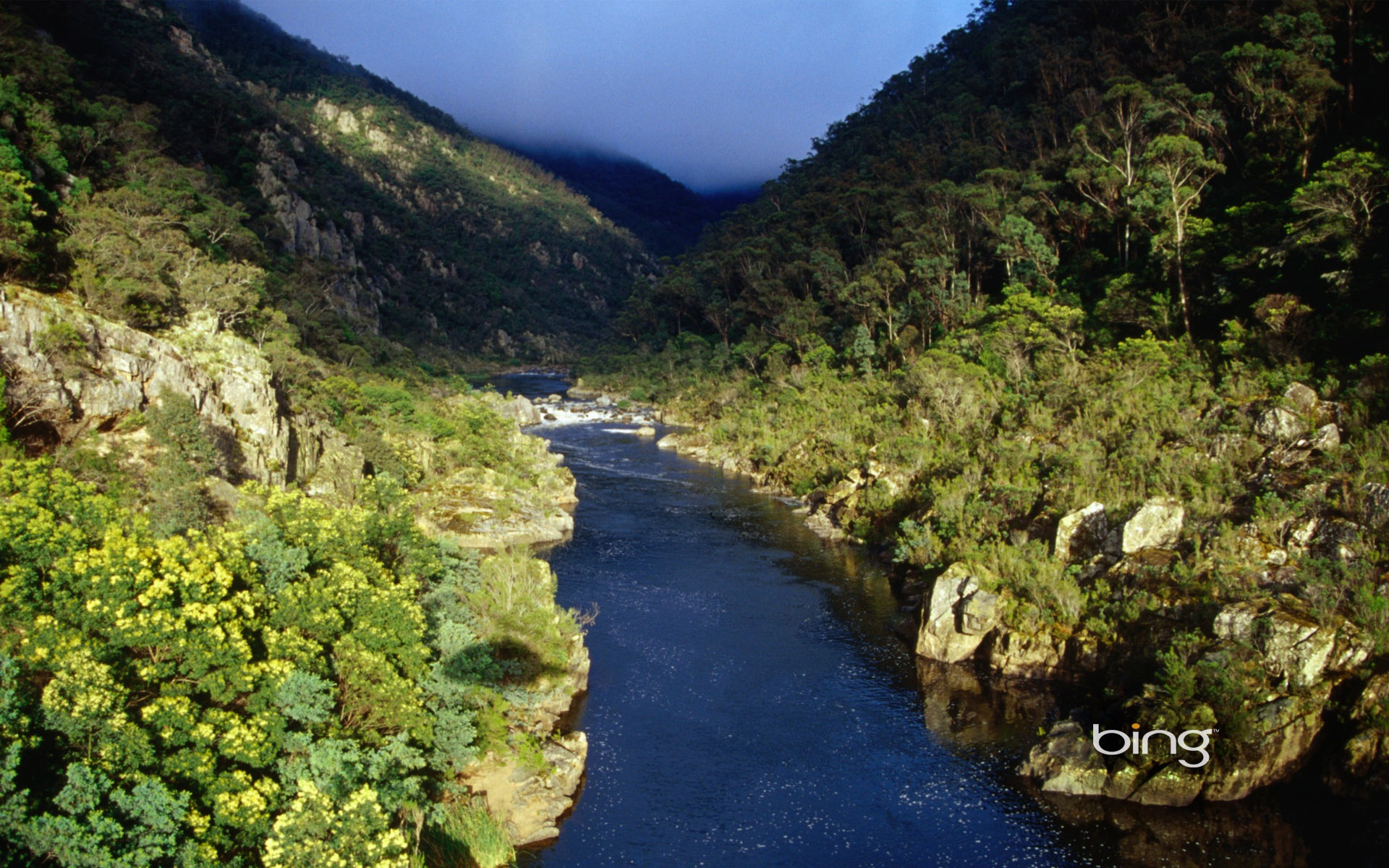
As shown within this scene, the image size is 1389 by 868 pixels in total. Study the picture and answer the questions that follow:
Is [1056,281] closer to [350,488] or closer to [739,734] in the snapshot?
[739,734]

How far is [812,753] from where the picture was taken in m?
23.8

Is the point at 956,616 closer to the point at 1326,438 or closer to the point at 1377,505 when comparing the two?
the point at 1377,505

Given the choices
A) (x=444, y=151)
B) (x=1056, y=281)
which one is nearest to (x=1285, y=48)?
(x=1056, y=281)

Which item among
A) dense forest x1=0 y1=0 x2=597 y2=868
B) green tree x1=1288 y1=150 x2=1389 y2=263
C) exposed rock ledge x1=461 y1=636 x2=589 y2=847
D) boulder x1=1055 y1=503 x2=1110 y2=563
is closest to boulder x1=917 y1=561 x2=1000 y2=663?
boulder x1=1055 y1=503 x2=1110 y2=563

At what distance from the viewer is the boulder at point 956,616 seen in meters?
29.5

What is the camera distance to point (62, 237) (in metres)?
29.6

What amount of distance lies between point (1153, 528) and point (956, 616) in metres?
7.51

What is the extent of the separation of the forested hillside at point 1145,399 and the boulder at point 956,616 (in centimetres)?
9

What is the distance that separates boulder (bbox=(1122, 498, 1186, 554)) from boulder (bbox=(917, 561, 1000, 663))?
504 centimetres

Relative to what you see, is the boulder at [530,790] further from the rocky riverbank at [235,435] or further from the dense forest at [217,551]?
the dense forest at [217,551]

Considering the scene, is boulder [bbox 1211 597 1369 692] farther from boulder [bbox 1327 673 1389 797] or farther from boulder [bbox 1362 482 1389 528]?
boulder [bbox 1362 482 1389 528]

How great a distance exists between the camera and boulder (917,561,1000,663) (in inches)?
1160

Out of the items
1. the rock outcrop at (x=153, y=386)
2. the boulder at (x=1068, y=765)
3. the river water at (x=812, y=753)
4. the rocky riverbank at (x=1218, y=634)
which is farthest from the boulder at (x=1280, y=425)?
the rock outcrop at (x=153, y=386)

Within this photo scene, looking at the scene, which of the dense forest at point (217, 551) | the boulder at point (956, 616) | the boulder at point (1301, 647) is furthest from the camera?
the boulder at point (956, 616)
